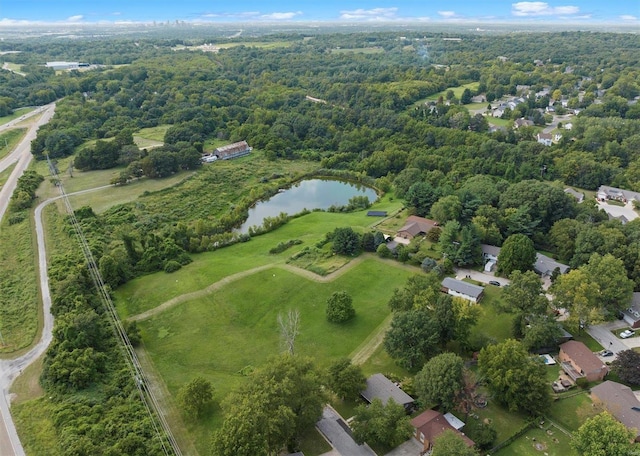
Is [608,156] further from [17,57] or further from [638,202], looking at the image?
[17,57]

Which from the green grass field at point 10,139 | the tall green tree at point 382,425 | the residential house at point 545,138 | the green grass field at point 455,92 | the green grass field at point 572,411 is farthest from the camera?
the green grass field at point 455,92

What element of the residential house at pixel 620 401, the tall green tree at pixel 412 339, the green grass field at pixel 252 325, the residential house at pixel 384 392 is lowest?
the green grass field at pixel 252 325

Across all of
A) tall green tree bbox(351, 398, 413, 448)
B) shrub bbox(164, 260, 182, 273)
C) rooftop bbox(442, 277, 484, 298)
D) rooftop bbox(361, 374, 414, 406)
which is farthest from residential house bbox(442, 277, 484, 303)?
shrub bbox(164, 260, 182, 273)

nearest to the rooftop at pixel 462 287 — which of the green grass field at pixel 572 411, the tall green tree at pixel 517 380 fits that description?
the tall green tree at pixel 517 380

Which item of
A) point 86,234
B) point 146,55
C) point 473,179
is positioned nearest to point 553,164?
point 473,179

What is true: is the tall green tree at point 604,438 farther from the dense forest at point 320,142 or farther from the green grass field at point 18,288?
the green grass field at point 18,288

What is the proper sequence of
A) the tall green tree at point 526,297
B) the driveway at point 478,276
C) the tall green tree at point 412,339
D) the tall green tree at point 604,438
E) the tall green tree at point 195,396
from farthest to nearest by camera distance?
the driveway at point 478,276 → the tall green tree at point 526,297 → the tall green tree at point 412,339 → the tall green tree at point 195,396 → the tall green tree at point 604,438

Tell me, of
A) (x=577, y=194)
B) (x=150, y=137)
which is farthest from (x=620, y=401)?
(x=150, y=137)
